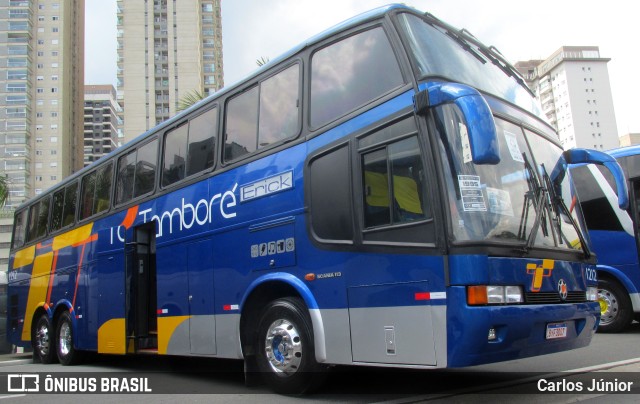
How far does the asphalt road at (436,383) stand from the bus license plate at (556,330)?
611 mm

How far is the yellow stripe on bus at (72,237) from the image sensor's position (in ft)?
35.0

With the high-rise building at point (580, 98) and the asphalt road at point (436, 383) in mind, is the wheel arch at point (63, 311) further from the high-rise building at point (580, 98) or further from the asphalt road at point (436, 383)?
the high-rise building at point (580, 98)

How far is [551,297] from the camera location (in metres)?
4.99

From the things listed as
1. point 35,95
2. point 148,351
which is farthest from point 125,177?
point 35,95

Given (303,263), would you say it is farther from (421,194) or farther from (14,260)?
(14,260)

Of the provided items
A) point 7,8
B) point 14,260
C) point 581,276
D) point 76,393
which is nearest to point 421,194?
point 581,276

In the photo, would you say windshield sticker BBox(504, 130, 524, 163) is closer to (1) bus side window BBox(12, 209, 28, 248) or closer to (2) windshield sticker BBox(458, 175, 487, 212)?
(2) windshield sticker BBox(458, 175, 487, 212)

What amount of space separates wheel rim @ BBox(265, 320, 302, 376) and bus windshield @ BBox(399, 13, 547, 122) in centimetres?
295

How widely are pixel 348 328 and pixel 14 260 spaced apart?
12265mm

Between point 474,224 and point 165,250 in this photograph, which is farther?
point 165,250

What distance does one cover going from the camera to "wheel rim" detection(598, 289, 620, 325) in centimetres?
1004

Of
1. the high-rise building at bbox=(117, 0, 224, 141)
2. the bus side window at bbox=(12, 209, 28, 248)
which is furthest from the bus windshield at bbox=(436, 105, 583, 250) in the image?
the high-rise building at bbox=(117, 0, 224, 141)

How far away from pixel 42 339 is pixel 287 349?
345 inches

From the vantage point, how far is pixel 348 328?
5.26m
